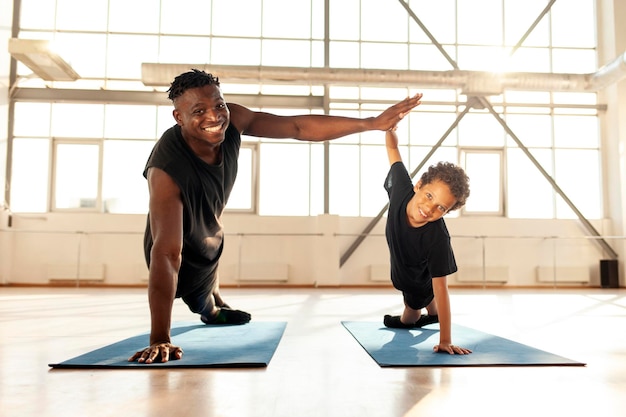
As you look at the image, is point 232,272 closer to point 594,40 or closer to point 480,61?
point 480,61

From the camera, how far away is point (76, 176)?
9.07m

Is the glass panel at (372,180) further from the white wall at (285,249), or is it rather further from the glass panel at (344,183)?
the white wall at (285,249)

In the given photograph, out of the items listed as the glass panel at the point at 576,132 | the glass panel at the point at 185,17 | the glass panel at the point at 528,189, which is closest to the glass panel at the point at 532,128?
the glass panel at the point at 576,132

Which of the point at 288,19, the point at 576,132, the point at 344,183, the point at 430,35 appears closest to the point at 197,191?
the point at 344,183

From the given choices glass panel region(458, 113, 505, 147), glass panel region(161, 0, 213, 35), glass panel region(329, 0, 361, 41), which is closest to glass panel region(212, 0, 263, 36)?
glass panel region(161, 0, 213, 35)

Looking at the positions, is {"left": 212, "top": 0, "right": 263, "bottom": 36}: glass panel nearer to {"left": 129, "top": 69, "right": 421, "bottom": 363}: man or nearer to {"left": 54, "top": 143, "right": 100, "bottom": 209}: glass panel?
{"left": 54, "top": 143, "right": 100, "bottom": 209}: glass panel

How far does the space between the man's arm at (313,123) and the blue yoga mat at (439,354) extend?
3.37 ft

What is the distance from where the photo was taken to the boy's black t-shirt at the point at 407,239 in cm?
255

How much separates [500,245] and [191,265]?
783 centimetres

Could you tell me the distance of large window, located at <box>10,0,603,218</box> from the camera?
9047 millimetres

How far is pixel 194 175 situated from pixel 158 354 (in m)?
0.73

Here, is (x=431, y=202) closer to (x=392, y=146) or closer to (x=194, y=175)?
(x=392, y=146)

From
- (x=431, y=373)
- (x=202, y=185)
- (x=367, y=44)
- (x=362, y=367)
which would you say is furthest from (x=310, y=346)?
(x=367, y=44)

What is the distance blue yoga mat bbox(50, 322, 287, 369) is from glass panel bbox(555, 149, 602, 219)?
318 inches
